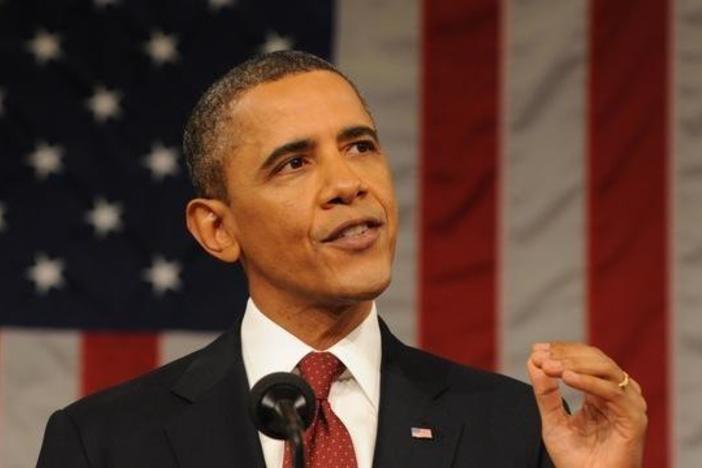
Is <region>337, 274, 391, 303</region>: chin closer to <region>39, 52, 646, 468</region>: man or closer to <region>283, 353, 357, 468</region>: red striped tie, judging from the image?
<region>39, 52, 646, 468</region>: man

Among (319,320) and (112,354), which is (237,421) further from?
(112,354)

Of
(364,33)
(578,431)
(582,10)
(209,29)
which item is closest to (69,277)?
(209,29)

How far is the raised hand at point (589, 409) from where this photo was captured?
1.64m

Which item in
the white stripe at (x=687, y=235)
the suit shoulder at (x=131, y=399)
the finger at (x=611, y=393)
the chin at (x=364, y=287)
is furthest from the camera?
the white stripe at (x=687, y=235)

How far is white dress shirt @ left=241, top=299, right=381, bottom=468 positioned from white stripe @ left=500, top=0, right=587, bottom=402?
1078 millimetres

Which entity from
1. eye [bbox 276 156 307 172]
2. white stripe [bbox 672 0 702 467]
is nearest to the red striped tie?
eye [bbox 276 156 307 172]

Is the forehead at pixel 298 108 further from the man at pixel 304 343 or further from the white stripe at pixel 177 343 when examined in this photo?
the white stripe at pixel 177 343

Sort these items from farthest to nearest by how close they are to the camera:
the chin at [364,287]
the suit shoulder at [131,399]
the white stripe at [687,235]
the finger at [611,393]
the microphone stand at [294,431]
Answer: the white stripe at [687,235] < the suit shoulder at [131,399] < the chin at [364,287] < the finger at [611,393] < the microphone stand at [294,431]

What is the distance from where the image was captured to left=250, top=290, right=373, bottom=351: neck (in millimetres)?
1934

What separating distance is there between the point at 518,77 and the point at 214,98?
3.83 ft

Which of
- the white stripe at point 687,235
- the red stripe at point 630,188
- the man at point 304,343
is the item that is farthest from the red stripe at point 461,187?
the man at point 304,343

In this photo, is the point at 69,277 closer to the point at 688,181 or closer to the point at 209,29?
the point at 209,29

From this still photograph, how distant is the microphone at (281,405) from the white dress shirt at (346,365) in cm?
33

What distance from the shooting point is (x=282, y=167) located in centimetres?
190
